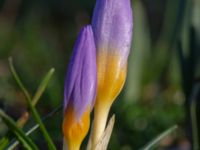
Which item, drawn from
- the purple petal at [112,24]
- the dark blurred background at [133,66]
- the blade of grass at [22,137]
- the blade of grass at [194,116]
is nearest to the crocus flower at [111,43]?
the purple petal at [112,24]

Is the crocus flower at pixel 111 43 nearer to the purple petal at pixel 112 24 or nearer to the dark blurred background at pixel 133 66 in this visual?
the purple petal at pixel 112 24

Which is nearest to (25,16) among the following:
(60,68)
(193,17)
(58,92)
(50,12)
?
(50,12)

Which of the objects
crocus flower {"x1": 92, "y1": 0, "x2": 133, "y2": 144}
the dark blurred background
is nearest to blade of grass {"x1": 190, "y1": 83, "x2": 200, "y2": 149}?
the dark blurred background

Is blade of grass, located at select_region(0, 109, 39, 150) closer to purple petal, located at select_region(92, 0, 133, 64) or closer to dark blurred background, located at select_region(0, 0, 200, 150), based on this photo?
purple petal, located at select_region(92, 0, 133, 64)

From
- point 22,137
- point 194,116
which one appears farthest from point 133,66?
point 22,137

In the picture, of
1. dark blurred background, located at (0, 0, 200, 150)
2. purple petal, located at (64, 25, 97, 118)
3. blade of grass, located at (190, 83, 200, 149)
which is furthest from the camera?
dark blurred background, located at (0, 0, 200, 150)

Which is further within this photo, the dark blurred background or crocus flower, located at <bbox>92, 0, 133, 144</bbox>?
the dark blurred background

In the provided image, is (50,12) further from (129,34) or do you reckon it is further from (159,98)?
(129,34)

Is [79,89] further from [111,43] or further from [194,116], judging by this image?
[194,116]
